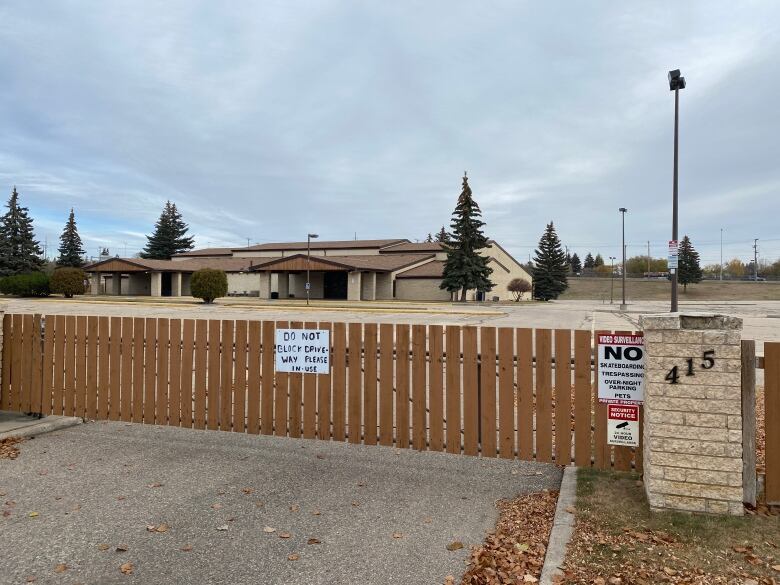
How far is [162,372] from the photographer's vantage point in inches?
248

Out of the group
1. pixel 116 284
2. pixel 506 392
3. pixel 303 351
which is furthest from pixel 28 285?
pixel 506 392

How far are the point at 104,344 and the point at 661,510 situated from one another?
6510 mm

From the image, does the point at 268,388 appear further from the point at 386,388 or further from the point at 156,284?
the point at 156,284

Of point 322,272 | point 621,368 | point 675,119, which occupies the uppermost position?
point 675,119

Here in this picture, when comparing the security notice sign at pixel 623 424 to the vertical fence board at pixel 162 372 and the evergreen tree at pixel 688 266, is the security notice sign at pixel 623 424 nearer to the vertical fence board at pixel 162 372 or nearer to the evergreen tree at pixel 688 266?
the vertical fence board at pixel 162 372

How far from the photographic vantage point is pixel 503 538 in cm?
402

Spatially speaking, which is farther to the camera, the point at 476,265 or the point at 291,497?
→ the point at 476,265

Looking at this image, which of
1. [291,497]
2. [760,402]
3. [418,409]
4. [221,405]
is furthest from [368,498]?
[760,402]

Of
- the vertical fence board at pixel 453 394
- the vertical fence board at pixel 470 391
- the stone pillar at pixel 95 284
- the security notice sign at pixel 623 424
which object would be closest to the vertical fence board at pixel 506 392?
the vertical fence board at pixel 470 391

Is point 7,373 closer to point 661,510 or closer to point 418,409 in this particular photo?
point 418,409

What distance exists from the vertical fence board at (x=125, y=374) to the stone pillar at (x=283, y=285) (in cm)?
5240

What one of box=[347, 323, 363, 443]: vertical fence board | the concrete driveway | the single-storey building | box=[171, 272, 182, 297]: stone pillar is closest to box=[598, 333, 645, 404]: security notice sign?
the concrete driveway

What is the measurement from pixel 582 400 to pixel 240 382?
3.76 m

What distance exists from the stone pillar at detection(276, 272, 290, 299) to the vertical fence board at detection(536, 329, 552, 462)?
5490cm
